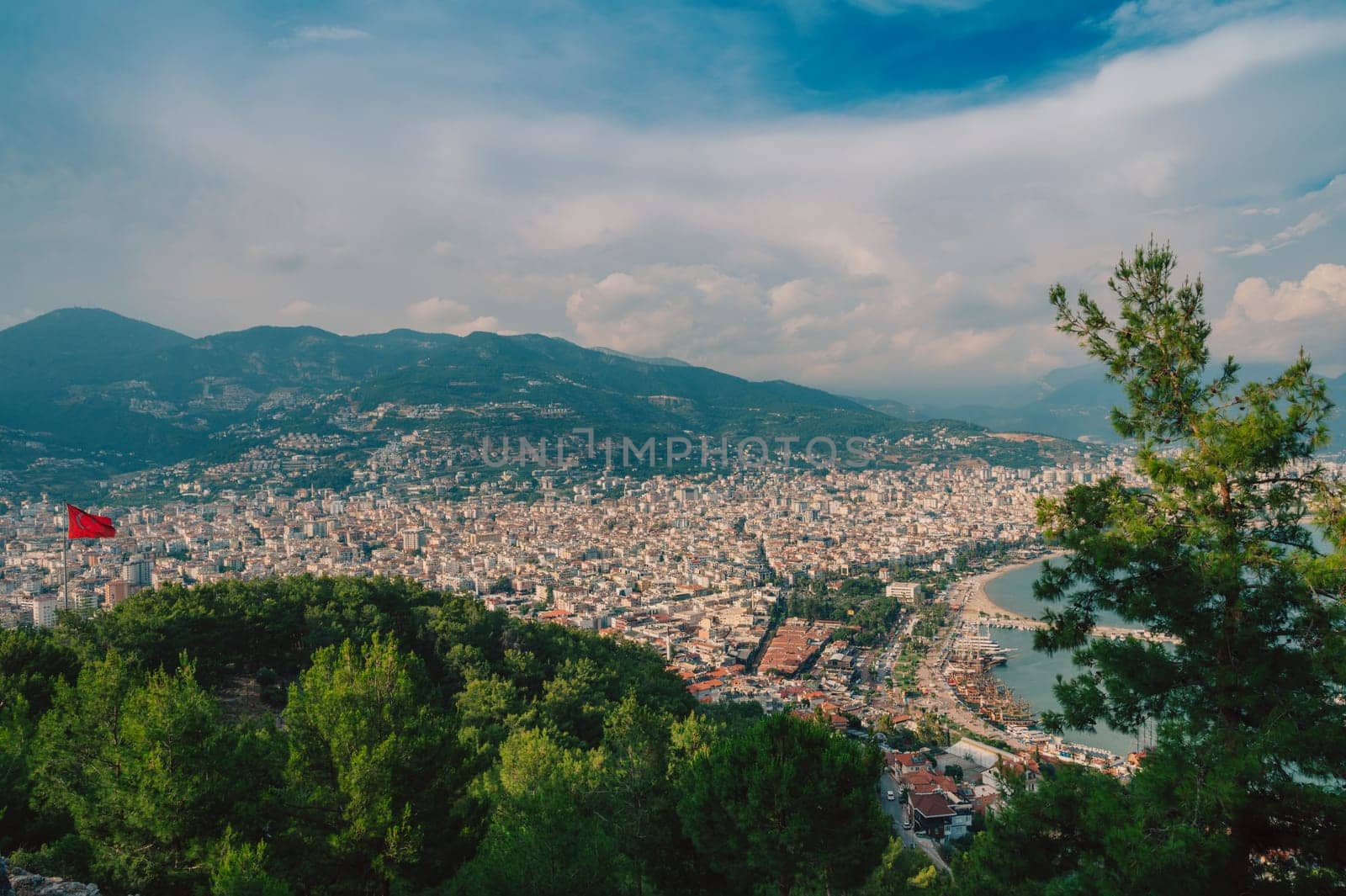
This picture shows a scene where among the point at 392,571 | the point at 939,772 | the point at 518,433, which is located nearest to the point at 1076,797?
the point at 939,772

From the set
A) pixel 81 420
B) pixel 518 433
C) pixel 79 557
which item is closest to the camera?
pixel 79 557

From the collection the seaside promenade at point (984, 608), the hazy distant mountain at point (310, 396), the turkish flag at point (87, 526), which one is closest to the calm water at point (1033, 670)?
the seaside promenade at point (984, 608)

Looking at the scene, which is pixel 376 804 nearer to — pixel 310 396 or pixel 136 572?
pixel 136 572

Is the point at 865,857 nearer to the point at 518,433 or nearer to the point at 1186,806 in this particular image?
the point at 1186,806

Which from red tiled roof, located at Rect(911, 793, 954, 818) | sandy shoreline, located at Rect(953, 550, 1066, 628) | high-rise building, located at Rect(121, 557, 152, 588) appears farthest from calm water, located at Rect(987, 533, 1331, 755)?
high-rise building, located at Rect(121, 557, 152, 588)

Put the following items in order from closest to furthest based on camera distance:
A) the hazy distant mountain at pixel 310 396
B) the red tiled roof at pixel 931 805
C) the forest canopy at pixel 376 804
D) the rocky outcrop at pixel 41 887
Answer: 1. the rocky outcrop at pixel 41 887
2. the forest canopy at pixel 376 804
3. the red tiled roof at pixel 931 805
4. the hazy distant mountain at pixel 310 396

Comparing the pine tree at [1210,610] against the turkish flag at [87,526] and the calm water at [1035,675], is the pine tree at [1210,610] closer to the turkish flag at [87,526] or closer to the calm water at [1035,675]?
the turkish flag at [87,526]

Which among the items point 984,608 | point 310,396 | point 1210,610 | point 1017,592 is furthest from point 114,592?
point 310,396

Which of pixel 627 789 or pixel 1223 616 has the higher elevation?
pixel 1223 616
